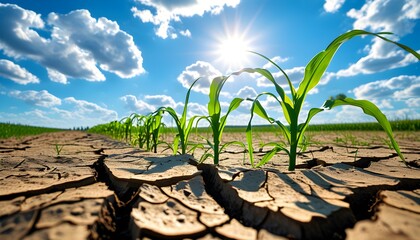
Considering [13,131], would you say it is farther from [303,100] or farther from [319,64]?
[319,64]

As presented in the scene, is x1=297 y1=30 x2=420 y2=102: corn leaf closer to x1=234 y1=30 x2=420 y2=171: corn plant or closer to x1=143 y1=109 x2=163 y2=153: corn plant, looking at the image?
x1=234 y1=30 x2=420 y2=171: corn plant

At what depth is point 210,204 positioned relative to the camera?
1.08 m

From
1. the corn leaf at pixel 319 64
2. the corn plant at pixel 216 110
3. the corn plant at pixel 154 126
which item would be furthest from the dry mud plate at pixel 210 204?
the corn plant at pixel 154 126

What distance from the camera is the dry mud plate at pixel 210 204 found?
83 centimetres

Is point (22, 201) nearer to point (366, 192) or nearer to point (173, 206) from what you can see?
point (173, 206)

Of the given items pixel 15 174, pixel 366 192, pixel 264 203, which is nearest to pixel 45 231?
pixel 264 203

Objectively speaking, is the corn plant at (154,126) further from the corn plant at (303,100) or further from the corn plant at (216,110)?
the corn plant at (303,100)

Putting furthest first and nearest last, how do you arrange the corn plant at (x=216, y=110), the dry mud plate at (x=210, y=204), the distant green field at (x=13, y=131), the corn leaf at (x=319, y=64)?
the distant green field at (x=13, y=131), the corn plant at (x=216, y=110), the corn leaf at (x=319, y=64), the dry mud plate at (x=210, y=204)

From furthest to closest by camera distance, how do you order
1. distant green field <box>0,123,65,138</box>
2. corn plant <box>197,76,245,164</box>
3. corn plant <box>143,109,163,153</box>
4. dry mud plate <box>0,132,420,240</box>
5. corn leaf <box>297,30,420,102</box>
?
distant green field <box>0,123,65,138</box> → corn plant <box>143,109,163,153</box> → corn plant <box>197,76,245,164</box> → corn leaf <box>297,30,420,102</box> → dry mud plate <box>0,132,420,240</box>

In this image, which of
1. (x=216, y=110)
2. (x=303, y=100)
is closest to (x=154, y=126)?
(x=216, y=110)

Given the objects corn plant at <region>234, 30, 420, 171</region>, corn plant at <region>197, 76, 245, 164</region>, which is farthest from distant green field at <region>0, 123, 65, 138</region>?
corn plant at <region>234, 30, 420, 171</region>

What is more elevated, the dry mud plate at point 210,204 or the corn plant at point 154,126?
the corn plant at point 154,126

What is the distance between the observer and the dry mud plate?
83 cm

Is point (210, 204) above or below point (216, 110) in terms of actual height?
below
